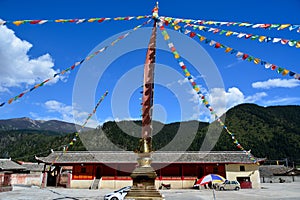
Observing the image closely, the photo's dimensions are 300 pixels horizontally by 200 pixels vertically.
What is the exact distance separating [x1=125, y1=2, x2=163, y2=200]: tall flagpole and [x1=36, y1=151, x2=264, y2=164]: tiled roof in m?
26.5

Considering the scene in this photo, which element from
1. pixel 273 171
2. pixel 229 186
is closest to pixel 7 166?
pixel 229 186

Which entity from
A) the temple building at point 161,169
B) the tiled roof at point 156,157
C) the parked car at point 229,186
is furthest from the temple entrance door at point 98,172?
the parked car at point 229,186

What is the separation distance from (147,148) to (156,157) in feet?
94.9

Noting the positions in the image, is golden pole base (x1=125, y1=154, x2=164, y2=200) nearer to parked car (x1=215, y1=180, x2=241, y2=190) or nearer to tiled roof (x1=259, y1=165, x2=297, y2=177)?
parked car (x1=215, y1=180, x2=241, y2=190)

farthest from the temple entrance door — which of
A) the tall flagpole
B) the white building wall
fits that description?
the tall flagpole

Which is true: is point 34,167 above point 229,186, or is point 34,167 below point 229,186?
above

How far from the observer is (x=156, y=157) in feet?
119

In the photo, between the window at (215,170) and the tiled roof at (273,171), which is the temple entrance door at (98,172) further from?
the tiled roof at (273,171)

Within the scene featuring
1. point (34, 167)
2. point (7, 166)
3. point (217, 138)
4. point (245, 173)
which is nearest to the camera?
point (245, 173)

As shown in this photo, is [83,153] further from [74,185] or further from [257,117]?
[257,117]

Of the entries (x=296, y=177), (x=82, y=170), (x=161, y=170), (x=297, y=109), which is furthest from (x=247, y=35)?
(x=297, y=109)

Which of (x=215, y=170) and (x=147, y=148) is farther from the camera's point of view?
(x=215, y=170)

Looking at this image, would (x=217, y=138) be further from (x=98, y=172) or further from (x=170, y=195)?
(x=170, y=195)

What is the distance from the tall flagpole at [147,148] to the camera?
7.51 meters
